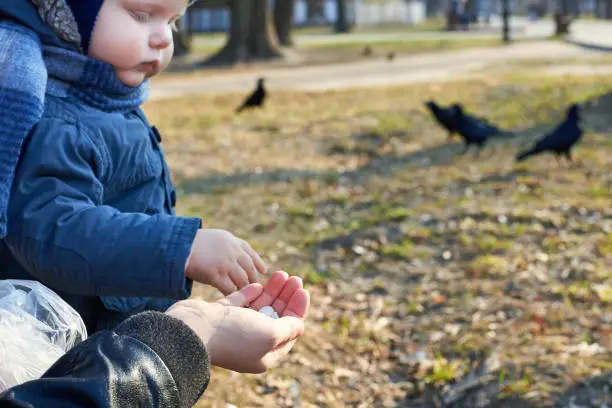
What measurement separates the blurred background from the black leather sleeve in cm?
230

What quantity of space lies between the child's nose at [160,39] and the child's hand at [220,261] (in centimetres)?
48

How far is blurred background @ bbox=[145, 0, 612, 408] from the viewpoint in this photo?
4.39 m

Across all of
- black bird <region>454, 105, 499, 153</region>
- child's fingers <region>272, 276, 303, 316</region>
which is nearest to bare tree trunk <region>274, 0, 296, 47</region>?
black bird <region>454, 105, 499, 153</region>

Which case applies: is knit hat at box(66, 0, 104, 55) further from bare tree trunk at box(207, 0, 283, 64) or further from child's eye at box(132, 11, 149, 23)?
bare tree trunk at box(207, 0, 283, 64)

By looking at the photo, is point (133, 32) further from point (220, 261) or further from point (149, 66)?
point (220, 261)

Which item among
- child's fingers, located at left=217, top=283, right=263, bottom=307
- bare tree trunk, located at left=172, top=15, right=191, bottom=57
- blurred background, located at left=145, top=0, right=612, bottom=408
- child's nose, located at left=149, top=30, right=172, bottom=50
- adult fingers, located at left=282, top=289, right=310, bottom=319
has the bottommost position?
bare tree trunk, located at left=172, top=15, right=191, bottom=57

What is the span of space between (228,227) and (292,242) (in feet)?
2.31

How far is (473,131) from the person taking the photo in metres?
10.3

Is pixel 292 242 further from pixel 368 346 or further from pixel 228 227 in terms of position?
pixel 368 346

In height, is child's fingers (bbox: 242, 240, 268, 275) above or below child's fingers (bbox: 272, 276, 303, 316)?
above

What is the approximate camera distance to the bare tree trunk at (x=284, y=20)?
109 feet

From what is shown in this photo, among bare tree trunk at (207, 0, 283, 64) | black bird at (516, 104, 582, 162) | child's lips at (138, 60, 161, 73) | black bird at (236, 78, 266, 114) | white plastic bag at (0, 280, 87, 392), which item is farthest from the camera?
bare tree trunk at (207, 0, 283, 64)

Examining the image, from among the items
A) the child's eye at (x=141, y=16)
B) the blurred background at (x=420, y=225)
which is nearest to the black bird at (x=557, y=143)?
the blurred background at (x=420, y=225)

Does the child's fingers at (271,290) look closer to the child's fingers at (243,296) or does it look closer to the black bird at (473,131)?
the child's fingers at (243,296)
